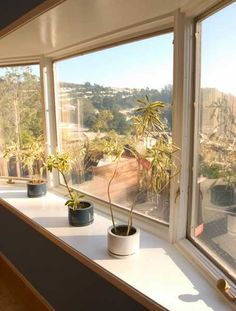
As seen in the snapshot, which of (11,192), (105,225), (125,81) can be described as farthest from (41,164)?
(125,81)

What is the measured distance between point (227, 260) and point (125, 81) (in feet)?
3.33

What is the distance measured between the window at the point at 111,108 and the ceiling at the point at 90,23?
0.26ft

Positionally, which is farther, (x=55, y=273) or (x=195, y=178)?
(x=55, y=273)

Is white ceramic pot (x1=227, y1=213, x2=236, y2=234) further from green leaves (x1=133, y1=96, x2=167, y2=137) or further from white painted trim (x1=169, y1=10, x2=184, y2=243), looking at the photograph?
green leaves (x1=133, y1=96, x2=167, y2=137)

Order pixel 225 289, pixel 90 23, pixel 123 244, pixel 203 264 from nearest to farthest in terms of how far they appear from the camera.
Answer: pixel 225 289
pixel 203 264
pixel 123 244
pixel 90 23

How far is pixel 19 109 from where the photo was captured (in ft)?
7.38

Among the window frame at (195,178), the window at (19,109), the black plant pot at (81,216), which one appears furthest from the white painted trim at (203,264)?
the window at (19,109)

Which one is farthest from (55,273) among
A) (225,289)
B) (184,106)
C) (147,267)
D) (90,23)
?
(90,23)

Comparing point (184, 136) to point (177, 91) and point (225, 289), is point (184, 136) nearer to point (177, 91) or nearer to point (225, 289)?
point (177, 91)

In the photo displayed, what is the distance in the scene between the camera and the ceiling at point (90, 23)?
1.12 meters

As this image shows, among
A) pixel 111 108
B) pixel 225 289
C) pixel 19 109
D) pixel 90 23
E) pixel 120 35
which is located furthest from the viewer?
pixel 19 109

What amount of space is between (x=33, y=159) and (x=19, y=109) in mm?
473

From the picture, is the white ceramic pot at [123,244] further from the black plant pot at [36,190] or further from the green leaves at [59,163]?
the black plant pot at [36,190]

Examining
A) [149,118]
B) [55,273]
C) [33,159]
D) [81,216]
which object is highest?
[149,118]
